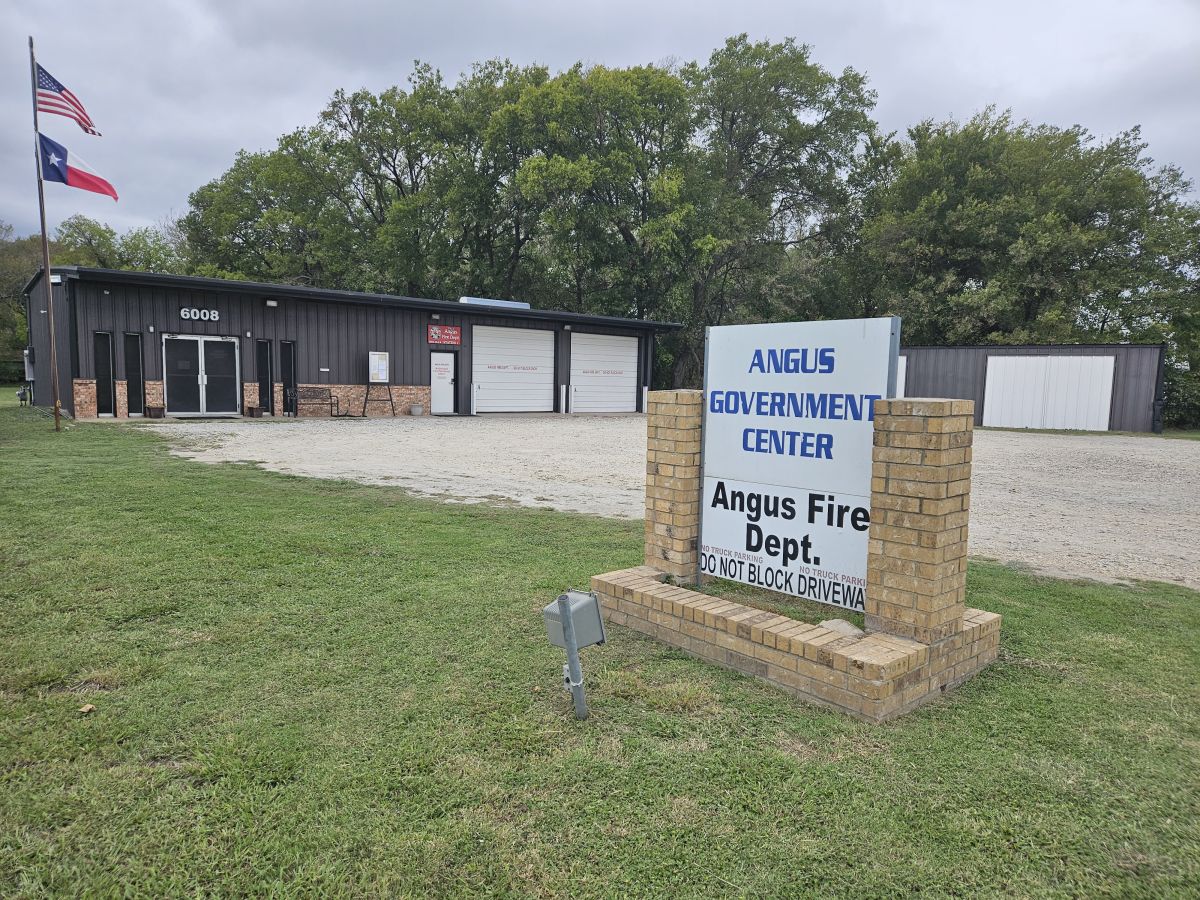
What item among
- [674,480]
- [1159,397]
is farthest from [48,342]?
[1159,397]

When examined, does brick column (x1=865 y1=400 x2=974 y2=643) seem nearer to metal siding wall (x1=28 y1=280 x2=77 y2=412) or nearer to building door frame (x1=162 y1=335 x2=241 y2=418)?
metal siding wall (x1=28 y1=280 x2=77 y2=412)

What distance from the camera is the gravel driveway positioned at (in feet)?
20.9

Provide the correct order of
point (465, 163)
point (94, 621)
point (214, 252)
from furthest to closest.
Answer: point (214, 252), point (465, 163), point (94, 621)

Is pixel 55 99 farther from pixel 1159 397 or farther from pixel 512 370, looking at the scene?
pixel 1159 397

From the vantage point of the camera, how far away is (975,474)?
37.0 ft

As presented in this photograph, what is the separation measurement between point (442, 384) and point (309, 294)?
4.91 metres

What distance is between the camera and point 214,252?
3881 cm

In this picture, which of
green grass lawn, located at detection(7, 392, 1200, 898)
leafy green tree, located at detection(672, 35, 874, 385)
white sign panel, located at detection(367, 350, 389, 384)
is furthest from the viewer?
leafy green tree, located at detection(672, 35, 874, 385)

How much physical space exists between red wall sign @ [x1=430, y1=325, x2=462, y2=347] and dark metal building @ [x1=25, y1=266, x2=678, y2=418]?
33 mm

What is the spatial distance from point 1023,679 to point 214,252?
141 ft

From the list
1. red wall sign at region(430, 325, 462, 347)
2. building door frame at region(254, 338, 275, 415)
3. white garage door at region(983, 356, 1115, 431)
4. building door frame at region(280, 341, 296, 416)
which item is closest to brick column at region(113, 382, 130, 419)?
building door frame at region(254, 338, 275, 415)

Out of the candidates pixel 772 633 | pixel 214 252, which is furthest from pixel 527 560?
pixel 214 252

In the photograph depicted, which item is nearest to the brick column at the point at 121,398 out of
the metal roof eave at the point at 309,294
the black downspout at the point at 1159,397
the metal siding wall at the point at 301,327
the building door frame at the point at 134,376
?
the building door frame at the point at 134,376

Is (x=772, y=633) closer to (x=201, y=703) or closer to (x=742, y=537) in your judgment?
(x=742, y=537)
